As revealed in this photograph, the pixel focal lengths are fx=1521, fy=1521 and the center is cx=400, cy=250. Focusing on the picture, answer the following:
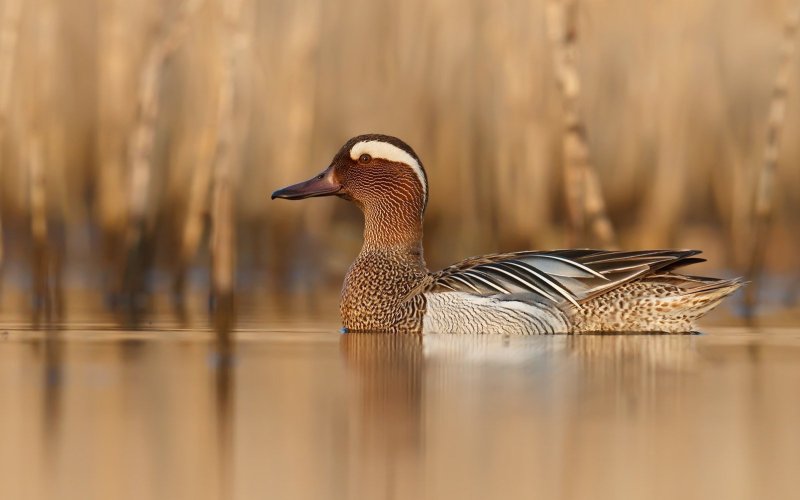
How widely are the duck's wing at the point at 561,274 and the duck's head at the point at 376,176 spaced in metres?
0.82

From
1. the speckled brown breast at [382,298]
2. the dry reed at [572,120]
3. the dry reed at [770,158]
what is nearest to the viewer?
the speckled brown breast at [382,298]

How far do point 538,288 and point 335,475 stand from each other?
3.75 metres

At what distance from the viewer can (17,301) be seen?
9234mm

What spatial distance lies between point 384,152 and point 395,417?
3623mm

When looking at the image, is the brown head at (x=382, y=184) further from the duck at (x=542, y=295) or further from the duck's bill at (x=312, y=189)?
the duck at (x=542, y=295)

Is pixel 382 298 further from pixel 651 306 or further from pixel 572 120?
pixel 572 120

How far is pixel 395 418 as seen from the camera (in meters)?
4.85

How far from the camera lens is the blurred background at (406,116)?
1007 centimetres

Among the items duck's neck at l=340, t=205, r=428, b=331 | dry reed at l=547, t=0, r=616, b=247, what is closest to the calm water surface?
duck's neck at l=340, t=205, r=428, b=331

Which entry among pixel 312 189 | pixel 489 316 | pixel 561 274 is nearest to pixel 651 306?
pixel 561 274

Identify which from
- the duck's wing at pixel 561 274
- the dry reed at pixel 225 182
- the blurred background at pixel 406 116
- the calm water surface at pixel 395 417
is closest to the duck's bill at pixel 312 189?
the dry reed at pixel 225 182

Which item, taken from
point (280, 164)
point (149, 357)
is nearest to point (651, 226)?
point (280, 164)

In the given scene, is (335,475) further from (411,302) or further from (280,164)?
(280,164)

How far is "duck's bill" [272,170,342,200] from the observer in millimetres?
8102
